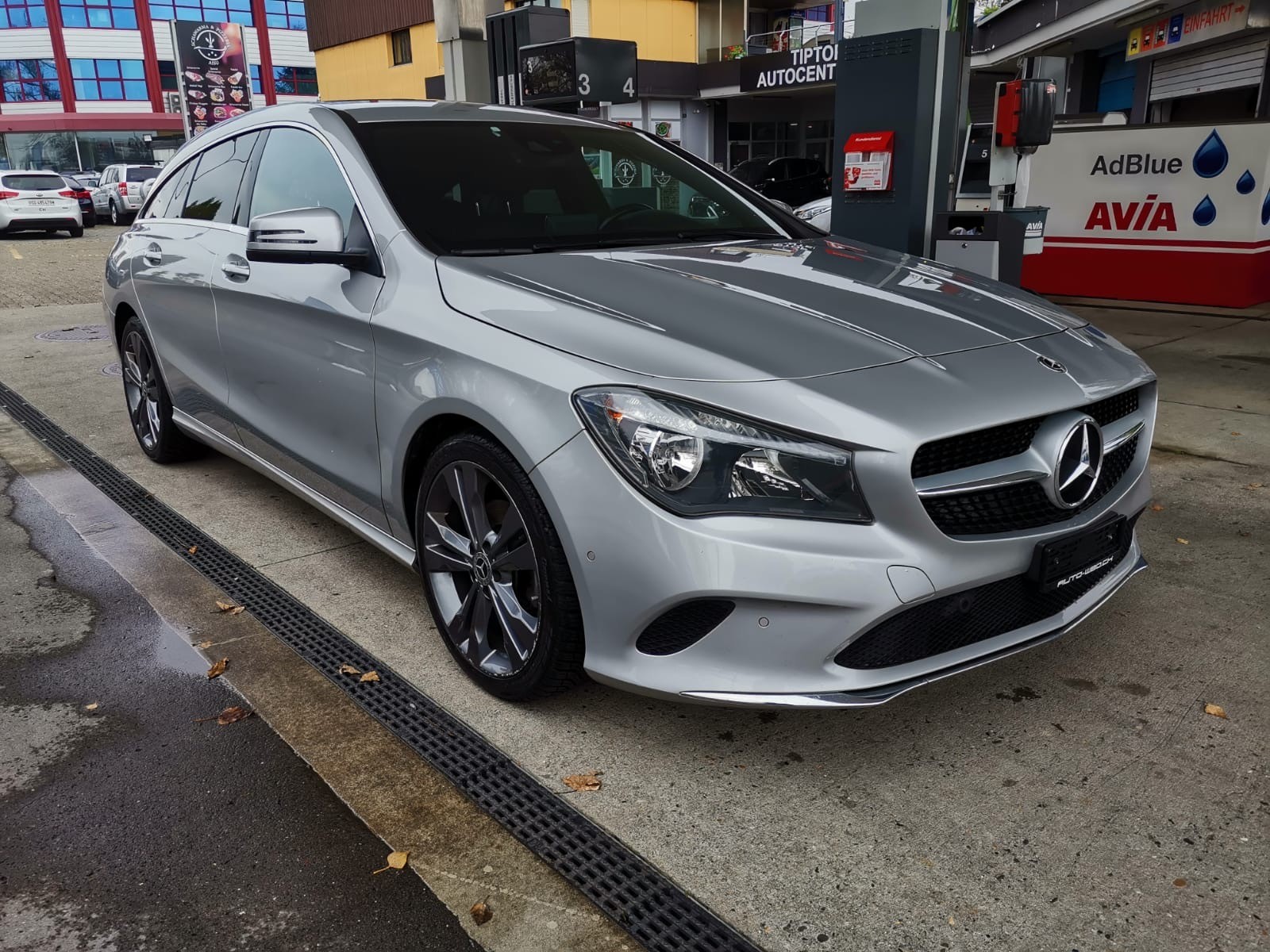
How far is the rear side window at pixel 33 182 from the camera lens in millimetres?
23328

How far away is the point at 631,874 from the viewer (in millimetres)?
2268

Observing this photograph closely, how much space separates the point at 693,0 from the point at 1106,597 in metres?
32.3

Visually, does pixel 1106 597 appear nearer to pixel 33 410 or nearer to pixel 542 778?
pixel 542 778

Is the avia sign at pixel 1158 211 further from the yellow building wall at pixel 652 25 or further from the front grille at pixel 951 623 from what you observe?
the yellow building wall at pixel 652 25

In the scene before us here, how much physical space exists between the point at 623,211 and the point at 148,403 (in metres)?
2.94

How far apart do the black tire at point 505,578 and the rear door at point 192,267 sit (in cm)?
161

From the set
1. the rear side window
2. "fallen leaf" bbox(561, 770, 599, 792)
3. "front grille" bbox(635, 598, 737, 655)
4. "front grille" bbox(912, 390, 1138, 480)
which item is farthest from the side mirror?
the rear side window

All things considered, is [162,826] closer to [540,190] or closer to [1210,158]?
[540,190]

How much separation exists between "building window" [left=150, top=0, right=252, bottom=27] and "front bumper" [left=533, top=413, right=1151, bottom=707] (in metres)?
59.1

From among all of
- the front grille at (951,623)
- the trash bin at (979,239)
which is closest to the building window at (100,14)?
the trash bin at (979,239)

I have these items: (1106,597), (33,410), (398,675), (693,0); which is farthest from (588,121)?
(693,0)

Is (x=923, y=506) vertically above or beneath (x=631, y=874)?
above

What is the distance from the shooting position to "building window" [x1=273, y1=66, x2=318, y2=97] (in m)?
56.5

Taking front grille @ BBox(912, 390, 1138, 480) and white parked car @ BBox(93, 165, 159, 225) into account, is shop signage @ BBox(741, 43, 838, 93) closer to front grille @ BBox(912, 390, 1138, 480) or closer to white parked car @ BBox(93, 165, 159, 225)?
white parked car @ BBox(93, 165, 159, 225)
